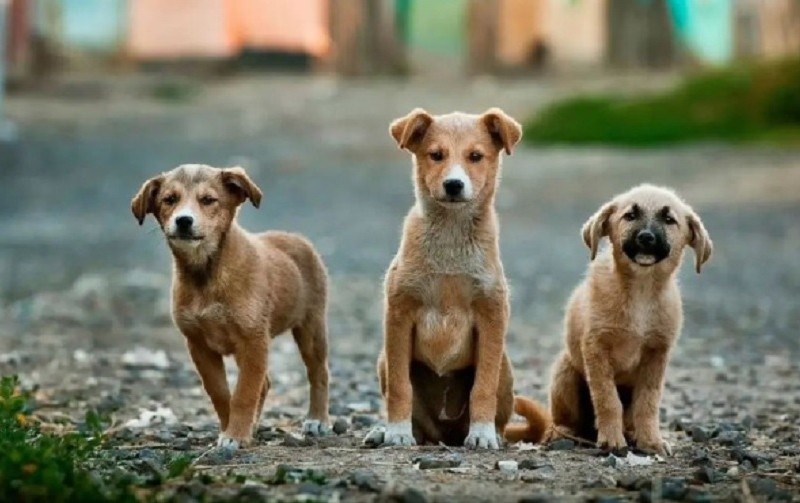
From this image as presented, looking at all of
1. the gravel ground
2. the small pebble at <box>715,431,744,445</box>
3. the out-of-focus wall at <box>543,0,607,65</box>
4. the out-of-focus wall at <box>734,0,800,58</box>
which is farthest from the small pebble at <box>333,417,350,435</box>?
the out-of-focus wall at <box>543,0,607,65</box>

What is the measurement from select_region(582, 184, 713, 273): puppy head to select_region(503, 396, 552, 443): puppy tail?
0.92 metres

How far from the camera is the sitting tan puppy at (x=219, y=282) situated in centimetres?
718

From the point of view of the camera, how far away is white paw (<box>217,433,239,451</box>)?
277 inches

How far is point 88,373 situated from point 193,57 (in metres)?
20.1

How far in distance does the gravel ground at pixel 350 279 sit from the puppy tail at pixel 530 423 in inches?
23.2

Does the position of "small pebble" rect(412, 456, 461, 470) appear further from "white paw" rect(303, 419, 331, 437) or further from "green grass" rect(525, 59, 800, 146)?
"green grass" rect(525, 59, 800, 146)

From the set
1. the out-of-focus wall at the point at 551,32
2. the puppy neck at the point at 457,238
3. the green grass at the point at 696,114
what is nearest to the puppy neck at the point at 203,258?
the puppy neck at the point at 457,238

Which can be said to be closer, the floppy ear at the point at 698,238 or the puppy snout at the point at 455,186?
the puppy snout at the point at 455,186

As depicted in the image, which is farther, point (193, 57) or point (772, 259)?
point (193, 57)

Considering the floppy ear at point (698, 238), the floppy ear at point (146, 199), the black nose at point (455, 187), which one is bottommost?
the floppy ear at point (698, 238)

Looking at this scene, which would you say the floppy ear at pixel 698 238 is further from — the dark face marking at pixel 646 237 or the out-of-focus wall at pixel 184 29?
the out-of-focus wall at pixel 184 29

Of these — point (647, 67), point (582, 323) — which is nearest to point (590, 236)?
point (582, 323)

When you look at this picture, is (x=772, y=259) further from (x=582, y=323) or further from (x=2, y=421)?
(x=2, y=421)

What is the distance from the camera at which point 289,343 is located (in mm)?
11961
